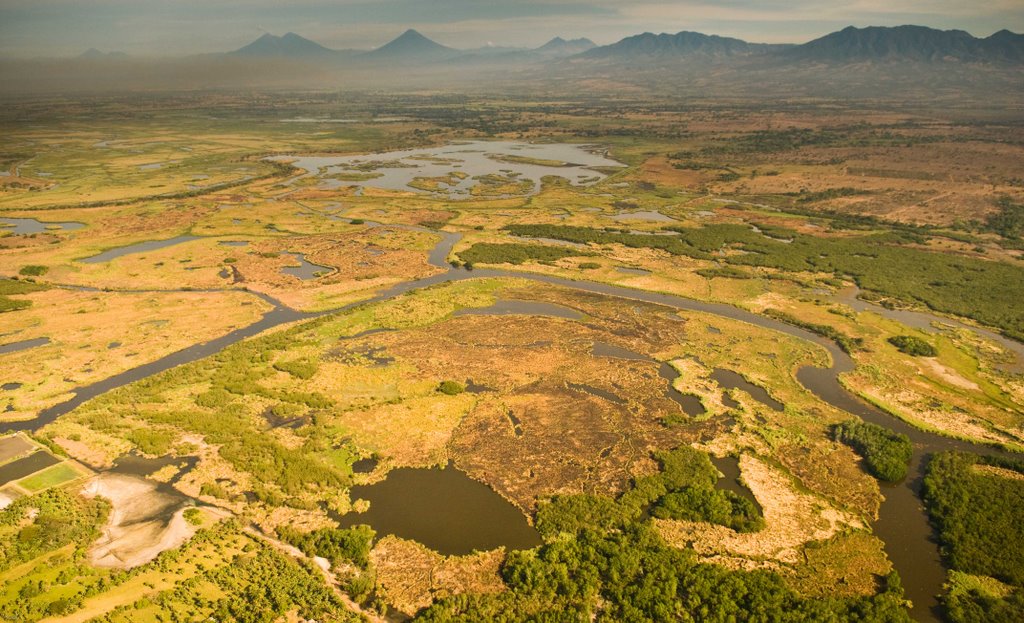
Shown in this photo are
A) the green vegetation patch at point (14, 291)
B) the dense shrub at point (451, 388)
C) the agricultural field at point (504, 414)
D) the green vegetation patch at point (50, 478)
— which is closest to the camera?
the agricultural field at point (504, 414)

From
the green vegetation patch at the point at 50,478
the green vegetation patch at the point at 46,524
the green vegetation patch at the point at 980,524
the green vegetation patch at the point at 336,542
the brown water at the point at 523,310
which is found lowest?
the green vegetation patch at the point at 980,524

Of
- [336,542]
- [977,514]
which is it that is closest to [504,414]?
[336,542]

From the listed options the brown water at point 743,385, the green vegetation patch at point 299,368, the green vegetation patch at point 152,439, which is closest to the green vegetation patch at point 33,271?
the green vegetation patch at point 299,368

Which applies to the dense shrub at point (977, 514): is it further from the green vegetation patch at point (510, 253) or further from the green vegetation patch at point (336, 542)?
the green vegetation patch at point (510, 253)

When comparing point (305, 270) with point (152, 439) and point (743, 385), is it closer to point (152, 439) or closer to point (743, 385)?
point (152, 439)

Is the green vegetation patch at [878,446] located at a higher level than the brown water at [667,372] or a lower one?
lower
